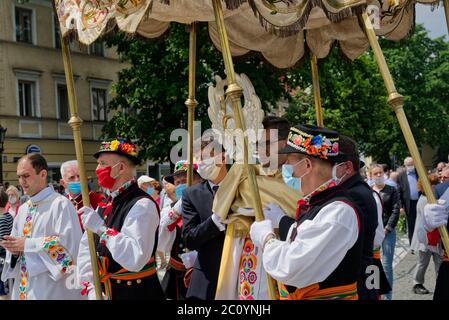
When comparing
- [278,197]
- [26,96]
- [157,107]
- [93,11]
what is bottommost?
[278,197]

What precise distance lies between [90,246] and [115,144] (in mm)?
830

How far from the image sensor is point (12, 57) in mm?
25281

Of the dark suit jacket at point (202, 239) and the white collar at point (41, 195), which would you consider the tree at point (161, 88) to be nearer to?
the white collar at point (41, 195)

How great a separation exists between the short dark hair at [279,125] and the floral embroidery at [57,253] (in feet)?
6.38

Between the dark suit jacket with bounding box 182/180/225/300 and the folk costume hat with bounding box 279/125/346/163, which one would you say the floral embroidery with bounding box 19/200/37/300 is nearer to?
the dark suit jacket with bounding box 182/180/225/300

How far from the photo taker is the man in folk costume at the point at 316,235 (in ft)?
10.1

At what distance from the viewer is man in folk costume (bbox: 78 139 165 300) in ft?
14.1

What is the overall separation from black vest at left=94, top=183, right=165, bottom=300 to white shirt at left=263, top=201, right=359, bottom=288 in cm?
161

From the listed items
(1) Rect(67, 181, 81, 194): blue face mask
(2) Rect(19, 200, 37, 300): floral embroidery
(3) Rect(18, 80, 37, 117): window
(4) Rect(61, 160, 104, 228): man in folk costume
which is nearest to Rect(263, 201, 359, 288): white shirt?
(2) Rect(19, 200, 37, 300): floral embroidery

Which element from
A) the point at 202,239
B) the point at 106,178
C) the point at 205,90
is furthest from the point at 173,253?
the point at 205,90

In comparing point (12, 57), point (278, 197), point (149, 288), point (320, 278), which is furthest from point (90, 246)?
point (12, 57)

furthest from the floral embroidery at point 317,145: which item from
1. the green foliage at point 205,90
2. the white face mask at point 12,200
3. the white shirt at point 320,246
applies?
the white face mask at point 12,200

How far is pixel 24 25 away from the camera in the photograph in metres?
26.3
